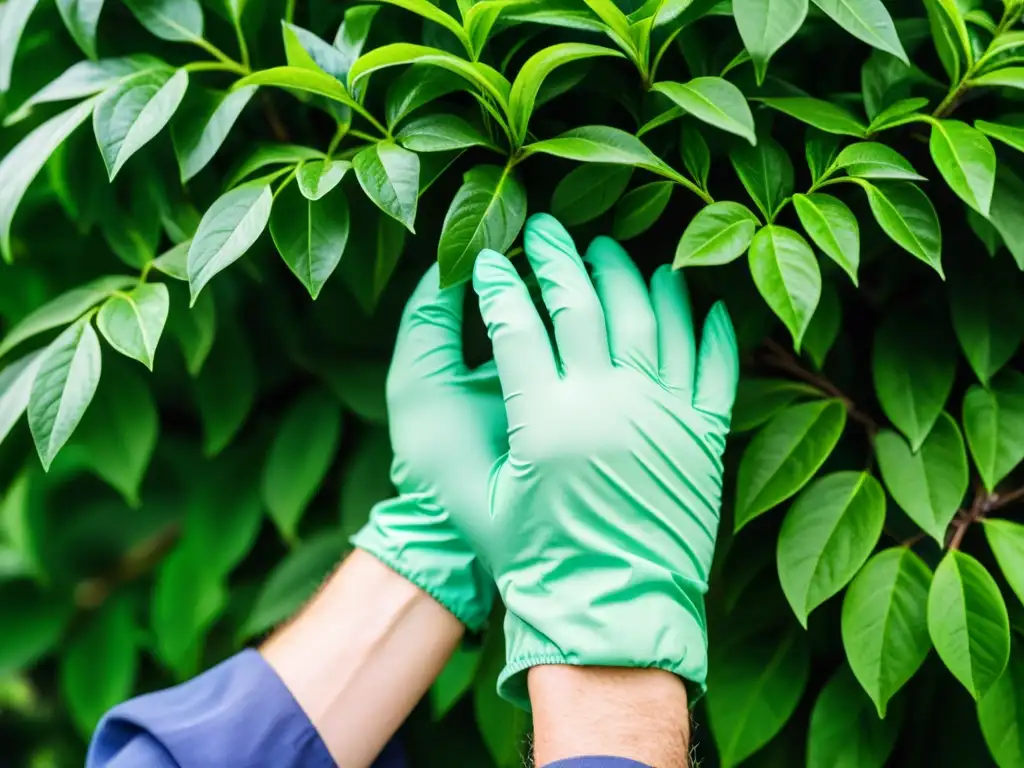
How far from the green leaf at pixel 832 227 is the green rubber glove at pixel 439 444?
25cm

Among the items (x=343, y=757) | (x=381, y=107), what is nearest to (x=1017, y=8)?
(x=381, y=107)

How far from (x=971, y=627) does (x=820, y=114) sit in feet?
1.07

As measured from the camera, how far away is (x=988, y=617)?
56 cm

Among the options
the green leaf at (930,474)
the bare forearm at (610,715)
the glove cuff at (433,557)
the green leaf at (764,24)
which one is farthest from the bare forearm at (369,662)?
the green leaf at (764,24)

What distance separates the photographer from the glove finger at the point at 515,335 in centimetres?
61

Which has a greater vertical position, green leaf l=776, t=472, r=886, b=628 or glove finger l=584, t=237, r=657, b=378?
glove finger l=584, t=237, r=657, b=378

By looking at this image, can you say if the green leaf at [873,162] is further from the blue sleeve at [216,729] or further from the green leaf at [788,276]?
the blue sleeve at [216,729]

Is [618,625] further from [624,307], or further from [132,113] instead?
[132,113]

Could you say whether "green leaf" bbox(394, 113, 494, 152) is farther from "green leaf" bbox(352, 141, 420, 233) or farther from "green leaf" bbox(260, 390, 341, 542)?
"green leaf" bbox(260, 390, 341, 542)

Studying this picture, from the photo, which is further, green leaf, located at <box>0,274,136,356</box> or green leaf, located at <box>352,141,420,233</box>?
green leaf, located at <box>0,274,136,356</box>

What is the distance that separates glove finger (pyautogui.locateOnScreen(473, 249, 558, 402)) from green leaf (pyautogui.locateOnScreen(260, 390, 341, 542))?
0.95 ft

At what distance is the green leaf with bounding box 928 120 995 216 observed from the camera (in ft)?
1.67

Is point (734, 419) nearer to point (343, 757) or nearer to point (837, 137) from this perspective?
point (837, 137)

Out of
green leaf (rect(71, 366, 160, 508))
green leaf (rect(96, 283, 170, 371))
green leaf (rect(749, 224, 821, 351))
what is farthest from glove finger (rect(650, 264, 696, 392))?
green leaf (rect(71, 366, 160, 508))
